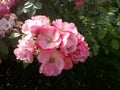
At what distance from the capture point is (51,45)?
1661 millimetres

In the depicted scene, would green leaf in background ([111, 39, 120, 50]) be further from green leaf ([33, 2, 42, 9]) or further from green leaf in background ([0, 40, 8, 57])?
green leaf in background ([0, 40, 8, 57])

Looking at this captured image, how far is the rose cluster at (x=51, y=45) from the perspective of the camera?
1.67 metres

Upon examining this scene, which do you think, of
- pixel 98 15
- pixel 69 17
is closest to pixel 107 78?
pixel 98 15

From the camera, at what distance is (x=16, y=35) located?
2.01 m

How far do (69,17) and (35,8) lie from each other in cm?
30

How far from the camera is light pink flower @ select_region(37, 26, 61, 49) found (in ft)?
5.45

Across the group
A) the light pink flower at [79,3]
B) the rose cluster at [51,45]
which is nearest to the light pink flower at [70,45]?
the rose cluster at [51,45]

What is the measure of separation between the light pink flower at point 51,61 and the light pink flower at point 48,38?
0.03 m

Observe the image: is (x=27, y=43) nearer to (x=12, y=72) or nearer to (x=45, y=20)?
(x=45, y=20)

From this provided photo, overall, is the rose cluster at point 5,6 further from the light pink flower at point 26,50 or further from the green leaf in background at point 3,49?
the light pink flower at point 26,50

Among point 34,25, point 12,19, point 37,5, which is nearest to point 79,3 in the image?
point 37,5

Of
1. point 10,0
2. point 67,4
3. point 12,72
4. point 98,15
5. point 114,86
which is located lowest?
point 114,86

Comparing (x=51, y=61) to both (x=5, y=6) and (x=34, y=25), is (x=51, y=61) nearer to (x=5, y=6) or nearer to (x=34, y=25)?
(x=34, y=25)

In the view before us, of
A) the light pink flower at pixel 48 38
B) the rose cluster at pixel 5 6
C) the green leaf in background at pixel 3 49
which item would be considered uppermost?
the light pink flower at pixel 48 38
